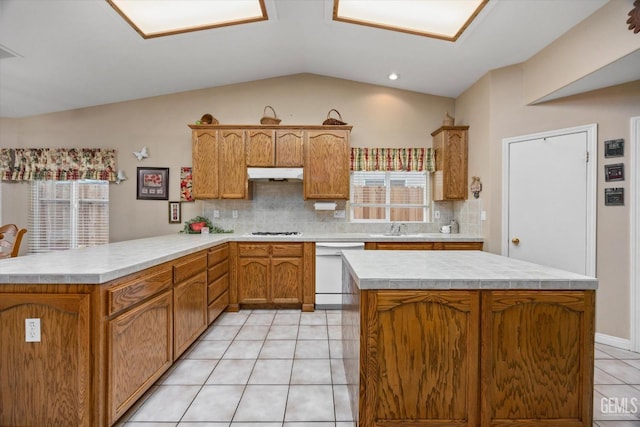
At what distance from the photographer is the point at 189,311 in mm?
2439

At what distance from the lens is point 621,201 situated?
2.62 meters

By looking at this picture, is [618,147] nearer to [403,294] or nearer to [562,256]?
[562,256]

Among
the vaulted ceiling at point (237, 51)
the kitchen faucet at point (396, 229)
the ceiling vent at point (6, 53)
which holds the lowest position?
the kitchen faucet at point (396, 229)

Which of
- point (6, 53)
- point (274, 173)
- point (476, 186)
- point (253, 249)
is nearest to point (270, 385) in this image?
point (253, 249)

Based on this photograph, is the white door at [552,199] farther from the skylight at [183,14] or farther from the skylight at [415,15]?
the skylight at [183,14]

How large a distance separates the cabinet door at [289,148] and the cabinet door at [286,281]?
1.23 meters

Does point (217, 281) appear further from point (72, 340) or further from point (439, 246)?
point (439, 246)

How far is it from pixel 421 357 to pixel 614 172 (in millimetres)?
2738

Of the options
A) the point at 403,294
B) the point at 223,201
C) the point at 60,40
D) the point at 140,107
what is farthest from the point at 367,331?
the point at 140,107

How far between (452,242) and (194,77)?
381 cm

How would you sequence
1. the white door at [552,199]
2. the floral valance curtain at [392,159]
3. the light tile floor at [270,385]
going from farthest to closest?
1. the floral valance curtain at [392,159]
2. the white door at [552,199]
3. the light tile floor at [270,385]

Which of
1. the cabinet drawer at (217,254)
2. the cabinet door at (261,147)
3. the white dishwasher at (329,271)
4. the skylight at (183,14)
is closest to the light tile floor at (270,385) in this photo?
the white dishwasher at (329,271)

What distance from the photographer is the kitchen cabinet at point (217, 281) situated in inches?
115

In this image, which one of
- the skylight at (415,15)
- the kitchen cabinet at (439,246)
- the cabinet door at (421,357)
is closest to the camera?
the cabinet door at (421,357)
